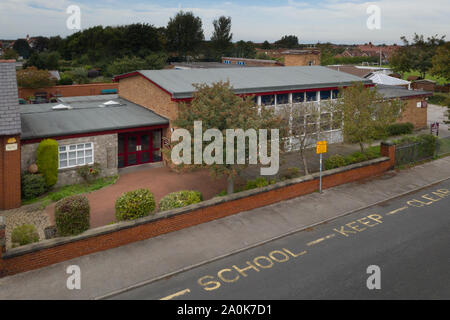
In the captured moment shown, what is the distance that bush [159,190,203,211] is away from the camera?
44.7 feet

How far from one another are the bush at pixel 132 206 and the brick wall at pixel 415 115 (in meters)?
26.2

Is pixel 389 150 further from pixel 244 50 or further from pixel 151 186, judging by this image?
pixel 244 50

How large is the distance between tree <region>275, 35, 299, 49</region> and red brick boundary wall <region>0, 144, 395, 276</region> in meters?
159

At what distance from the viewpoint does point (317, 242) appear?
1261cm

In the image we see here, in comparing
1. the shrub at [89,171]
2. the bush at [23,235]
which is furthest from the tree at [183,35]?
the bush at [23,235]

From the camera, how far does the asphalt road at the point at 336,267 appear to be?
965cm

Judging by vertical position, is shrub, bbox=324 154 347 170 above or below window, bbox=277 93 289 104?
below

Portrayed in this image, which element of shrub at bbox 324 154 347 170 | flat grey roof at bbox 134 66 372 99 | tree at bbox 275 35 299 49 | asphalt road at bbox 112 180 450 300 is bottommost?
asphalt road at bbox 112 180 450 300

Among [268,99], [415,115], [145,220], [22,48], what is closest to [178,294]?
[145,220]

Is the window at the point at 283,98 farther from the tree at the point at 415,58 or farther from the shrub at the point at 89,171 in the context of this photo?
the tree at the point at 415,58

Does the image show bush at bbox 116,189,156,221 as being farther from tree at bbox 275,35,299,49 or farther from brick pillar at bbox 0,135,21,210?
tree at bbox 275,35,299,49

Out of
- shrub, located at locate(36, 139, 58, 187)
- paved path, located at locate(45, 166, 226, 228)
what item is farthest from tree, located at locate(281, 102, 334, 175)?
shrub, located at locate(36, 139, 58, 187)
